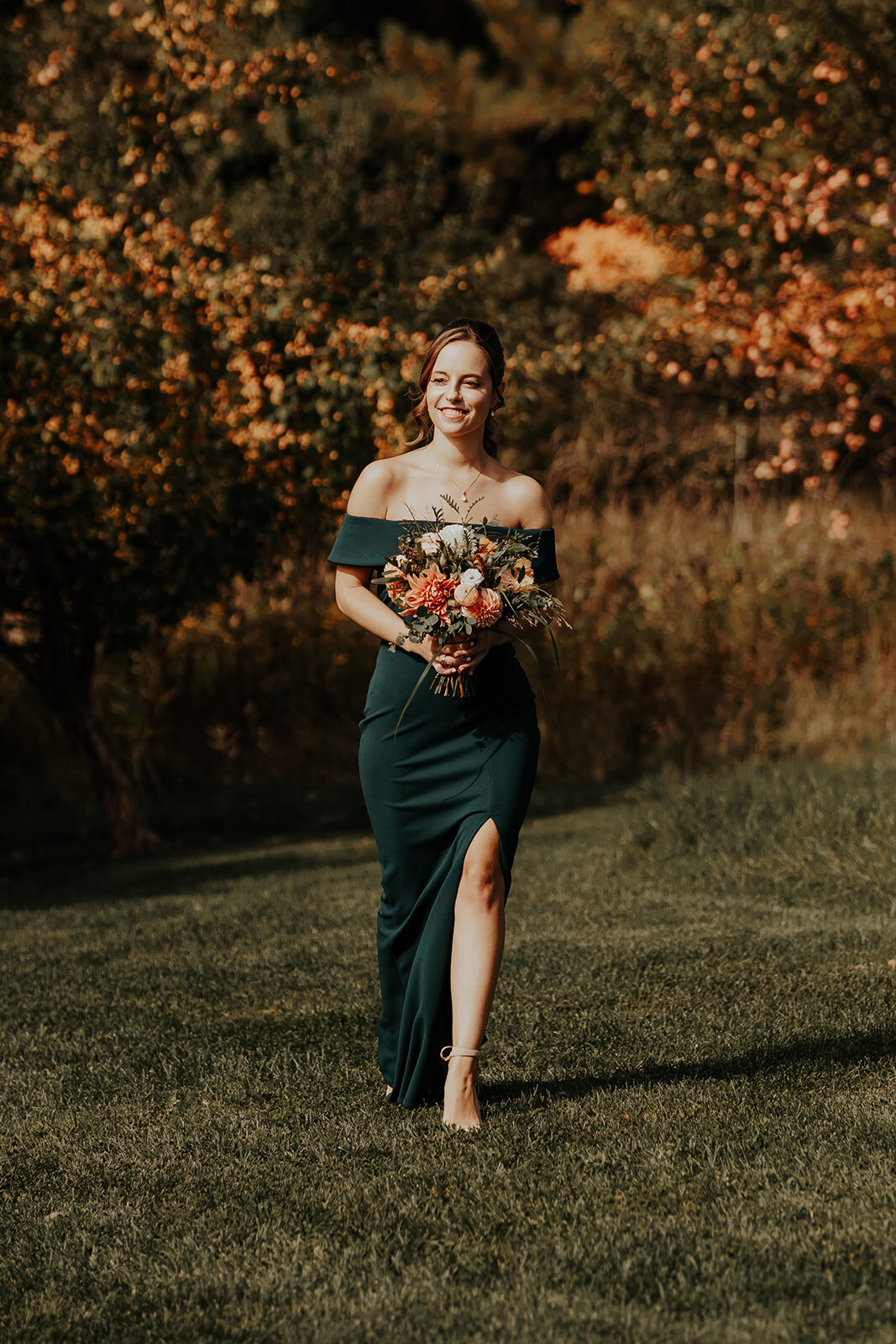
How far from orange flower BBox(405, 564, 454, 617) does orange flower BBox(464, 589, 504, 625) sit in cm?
7

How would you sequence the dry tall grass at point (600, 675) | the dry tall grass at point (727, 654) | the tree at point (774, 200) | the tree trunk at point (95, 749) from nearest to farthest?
the tree trunk at point (95, 749) → the dry tall grass at point (727, 654) → the dry tall grass at point (600, 675) → the tree at point (774, 200)

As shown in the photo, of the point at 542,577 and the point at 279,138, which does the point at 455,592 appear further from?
the point at 279,138

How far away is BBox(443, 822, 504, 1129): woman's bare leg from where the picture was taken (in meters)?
3.78

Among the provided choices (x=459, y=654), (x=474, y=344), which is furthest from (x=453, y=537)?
(x=474, y=344)

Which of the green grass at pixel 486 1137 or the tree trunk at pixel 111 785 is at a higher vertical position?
A: the tree trunk at pixel 111 785

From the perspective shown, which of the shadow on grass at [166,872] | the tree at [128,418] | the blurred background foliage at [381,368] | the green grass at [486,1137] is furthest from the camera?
the blurred background foliage at [381,368]

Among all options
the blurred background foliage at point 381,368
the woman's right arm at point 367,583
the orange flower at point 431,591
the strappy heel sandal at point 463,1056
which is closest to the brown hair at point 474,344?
the woman's right arm at point 367,583

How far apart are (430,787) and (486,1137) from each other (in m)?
0.93

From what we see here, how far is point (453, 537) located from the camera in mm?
3754

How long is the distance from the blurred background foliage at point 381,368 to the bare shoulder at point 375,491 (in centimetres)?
586

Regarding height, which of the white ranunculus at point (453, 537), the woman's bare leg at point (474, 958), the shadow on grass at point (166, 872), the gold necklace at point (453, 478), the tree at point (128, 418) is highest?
the tree at point (128, 418)

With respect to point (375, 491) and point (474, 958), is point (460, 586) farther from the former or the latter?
point (474, 958)

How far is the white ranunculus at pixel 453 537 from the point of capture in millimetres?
3740

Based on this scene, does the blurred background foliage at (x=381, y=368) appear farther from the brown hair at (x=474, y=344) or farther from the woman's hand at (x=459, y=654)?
the woman's hand at (x=459, y=654)
